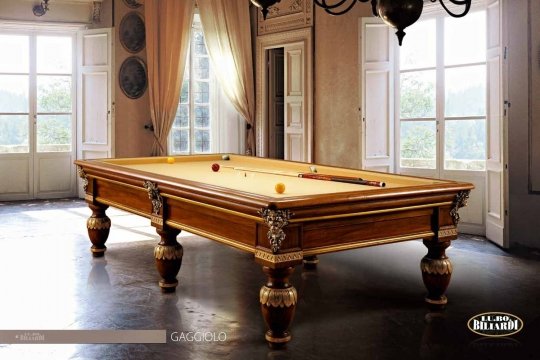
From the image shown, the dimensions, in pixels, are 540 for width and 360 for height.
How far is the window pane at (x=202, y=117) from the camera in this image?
9391 mm

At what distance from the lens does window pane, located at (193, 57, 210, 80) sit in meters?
9.30

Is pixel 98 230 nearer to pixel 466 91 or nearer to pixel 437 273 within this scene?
pixel 437 273

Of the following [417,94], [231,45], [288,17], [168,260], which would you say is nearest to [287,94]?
[288,17]

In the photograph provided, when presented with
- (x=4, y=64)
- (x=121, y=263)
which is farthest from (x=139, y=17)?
(x=121, y=263)

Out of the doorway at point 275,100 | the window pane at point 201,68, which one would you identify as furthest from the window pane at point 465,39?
the window pane at point 201,68

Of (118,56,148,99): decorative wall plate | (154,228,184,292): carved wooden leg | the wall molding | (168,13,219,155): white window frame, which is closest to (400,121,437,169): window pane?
the wall molding

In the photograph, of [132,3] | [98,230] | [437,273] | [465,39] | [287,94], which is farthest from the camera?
[132,3]

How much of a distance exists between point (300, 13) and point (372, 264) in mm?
4277

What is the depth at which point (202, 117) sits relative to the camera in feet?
30.9

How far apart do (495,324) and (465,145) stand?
11.5ft

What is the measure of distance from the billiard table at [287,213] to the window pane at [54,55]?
188 inches

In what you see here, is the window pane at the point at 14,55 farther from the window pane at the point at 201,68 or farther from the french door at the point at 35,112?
the window pane at the point at 201,68

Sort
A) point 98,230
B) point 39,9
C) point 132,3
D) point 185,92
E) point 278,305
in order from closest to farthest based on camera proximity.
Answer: point 278,305
point 98,230
point 39,9
point 132,3
point 185,92

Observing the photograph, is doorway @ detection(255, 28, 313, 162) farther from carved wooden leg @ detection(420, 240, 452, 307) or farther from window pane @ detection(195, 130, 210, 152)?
carved wooden leg @ detection(420, 240, 452, 307)
